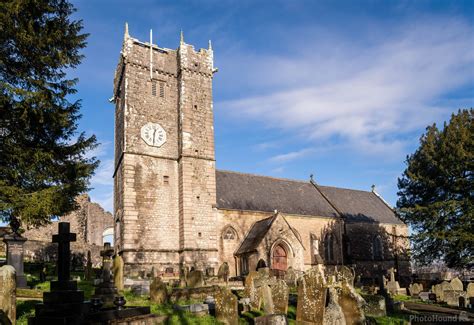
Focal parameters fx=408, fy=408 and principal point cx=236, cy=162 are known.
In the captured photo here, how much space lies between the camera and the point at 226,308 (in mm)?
11273

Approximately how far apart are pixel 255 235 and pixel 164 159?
797 cm

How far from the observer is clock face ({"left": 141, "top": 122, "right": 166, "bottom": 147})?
27000 mm

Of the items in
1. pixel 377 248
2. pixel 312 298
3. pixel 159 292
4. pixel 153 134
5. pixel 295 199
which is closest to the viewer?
pixel 312 298

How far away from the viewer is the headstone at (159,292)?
13922 mm

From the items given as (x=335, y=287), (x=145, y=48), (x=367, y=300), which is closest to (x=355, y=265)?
(x=367, y=300)

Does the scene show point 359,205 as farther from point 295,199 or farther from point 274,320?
point 274,320

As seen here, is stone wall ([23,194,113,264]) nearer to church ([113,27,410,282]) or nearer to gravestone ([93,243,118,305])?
church ([113,27,410,282])

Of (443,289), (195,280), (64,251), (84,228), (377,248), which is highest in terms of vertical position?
(84,228)

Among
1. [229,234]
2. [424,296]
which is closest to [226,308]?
[424,296]

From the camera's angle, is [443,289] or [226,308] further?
[443,289]

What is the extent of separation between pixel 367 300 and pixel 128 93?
19973 millimetres

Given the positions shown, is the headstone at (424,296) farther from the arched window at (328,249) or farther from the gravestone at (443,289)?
the arched window at (328,249)

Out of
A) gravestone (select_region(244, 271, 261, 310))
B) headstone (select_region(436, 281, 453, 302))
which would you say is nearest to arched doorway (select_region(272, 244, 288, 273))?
headstone (select_region(436, 281, 453, 302))

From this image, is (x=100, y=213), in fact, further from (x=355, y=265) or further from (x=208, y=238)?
(x=355, y=265)
